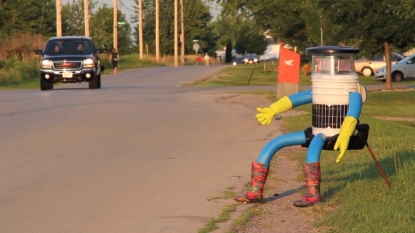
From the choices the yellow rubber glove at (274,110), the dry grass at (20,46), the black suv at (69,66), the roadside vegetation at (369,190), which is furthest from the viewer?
the dry grass at (20,46)

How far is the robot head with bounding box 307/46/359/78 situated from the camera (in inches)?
318

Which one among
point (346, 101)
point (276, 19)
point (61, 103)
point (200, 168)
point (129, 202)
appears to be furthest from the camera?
point (276, 19)

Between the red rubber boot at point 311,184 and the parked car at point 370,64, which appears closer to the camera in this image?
the red rubber boot at point 311,184

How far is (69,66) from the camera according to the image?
93.3 feet

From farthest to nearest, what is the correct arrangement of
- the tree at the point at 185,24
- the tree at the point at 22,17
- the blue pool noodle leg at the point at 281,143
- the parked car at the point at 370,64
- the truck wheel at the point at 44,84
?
the tree at the point at 185,24
the tree at the point at 22,17
the parked car at the point at 370,64
the truck wheel at the point at 44,84
the blue pool noodle leg at the point at 281,143

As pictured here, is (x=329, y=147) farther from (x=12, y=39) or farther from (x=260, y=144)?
(x=12, y=39)

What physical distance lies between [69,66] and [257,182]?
21010 mm

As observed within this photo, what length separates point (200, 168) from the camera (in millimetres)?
11031

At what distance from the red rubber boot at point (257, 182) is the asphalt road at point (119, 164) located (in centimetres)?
32

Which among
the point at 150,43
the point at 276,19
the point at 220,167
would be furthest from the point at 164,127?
the point at 150,43

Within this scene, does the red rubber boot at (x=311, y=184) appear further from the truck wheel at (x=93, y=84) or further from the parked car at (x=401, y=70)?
the parked car at (x=401, y=70)

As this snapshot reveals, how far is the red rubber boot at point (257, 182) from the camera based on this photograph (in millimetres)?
8227

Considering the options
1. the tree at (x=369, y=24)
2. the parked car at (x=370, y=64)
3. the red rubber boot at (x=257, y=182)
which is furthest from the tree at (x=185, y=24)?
the red rubber boot at (x=257, y=182)

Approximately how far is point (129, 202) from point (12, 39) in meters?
49.4
